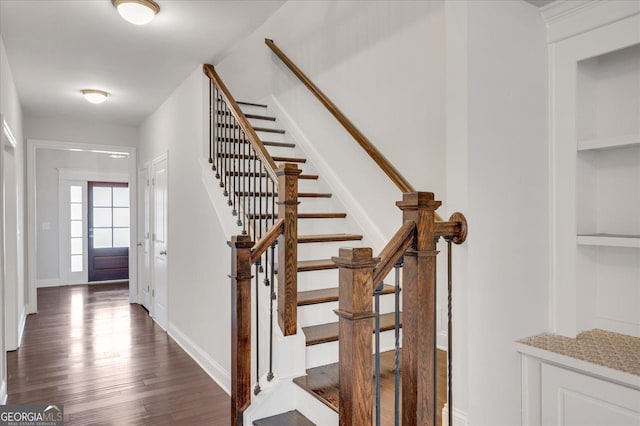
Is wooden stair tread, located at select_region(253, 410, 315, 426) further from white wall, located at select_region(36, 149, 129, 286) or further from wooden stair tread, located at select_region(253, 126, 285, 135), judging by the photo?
white wall, located at select_region(36, 149, 129, 286)

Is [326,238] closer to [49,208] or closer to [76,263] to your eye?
[49,208]

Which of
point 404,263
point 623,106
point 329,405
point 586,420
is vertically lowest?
point 329,405

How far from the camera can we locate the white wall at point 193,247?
11.8 feet

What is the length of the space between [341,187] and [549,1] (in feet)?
6.61

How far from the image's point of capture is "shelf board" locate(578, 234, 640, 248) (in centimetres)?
166

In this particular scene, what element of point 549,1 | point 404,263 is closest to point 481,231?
point 404,263

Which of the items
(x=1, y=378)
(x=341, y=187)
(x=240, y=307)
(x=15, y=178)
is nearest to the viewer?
(x=240, y=307)

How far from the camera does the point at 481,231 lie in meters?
1.73

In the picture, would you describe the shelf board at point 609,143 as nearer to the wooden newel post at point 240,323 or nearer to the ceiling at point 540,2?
the ceiling at point 540,2

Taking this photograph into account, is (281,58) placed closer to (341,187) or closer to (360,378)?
(341,187)

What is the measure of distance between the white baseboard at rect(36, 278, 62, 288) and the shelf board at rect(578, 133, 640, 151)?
9375mm

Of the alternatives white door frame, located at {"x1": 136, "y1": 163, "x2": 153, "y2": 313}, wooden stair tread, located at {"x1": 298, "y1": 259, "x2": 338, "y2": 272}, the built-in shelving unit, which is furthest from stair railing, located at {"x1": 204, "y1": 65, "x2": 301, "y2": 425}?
white door frame, located at {"x1": 136, "y1": 163, "x2": 153, "y2": 313}

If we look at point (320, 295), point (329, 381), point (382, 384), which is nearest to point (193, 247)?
point (320, 295)

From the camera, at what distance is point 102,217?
9141 millimetres
